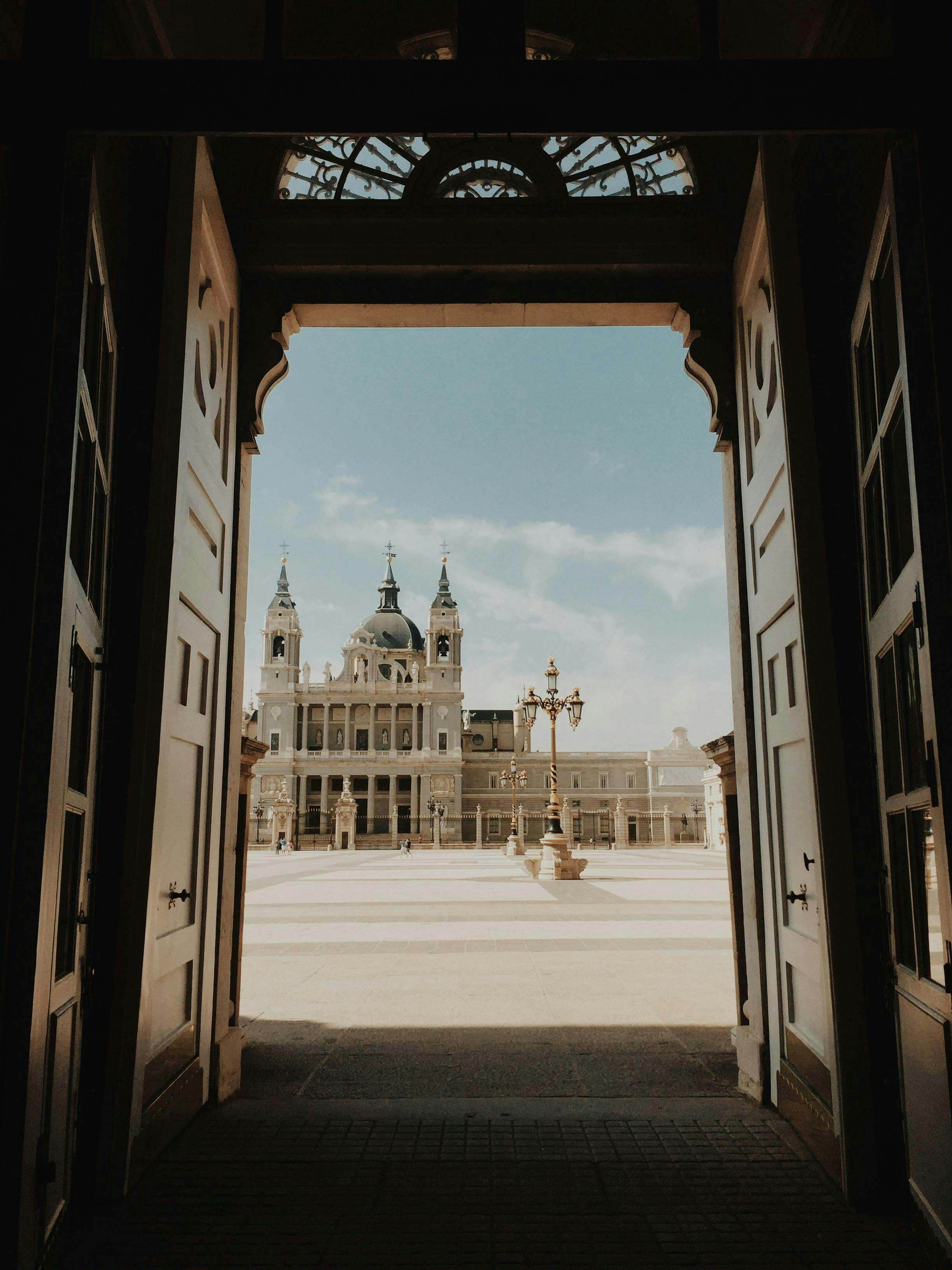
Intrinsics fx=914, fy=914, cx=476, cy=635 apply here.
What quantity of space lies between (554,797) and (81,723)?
20.2 meters

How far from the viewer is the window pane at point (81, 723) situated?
277 cm

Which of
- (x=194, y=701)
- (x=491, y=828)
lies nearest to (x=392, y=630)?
(x=491, y=828)

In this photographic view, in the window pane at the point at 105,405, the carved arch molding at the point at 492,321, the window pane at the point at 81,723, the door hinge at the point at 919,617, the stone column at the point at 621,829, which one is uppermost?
the carved arch molding at the point at 492,321

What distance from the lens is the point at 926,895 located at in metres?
2.63

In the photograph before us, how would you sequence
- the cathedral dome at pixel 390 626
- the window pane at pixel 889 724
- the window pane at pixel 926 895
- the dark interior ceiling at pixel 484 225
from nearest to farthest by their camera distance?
the window pane at pixel 926 895
the window pane at pixel 889 724
the dark interior ceiling at pixel 484 225
the cathedral dome at pixel 390 626

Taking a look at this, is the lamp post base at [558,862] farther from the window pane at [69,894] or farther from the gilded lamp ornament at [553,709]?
the window pane at [69,894]

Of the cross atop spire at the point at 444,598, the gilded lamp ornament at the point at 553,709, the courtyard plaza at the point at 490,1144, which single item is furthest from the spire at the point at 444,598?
the courtyard plaza at the point at 490,1144

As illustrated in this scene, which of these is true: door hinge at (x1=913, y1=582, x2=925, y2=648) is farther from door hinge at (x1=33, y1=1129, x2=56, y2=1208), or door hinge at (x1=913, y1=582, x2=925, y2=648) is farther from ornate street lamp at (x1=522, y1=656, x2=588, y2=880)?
ornate street lamp at (x1=522, y1=656, x2=588, y2=880)

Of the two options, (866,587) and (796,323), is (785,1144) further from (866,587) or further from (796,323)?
(796,323)

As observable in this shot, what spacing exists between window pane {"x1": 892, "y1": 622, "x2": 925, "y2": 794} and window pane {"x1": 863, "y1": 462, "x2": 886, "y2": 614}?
0.28 meters

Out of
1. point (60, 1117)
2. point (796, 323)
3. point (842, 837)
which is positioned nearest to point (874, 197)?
point (796, 323)

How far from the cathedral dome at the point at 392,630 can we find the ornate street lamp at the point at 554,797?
67115 millimetres

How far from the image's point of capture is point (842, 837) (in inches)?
121

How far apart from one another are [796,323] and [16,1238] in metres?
3.58
